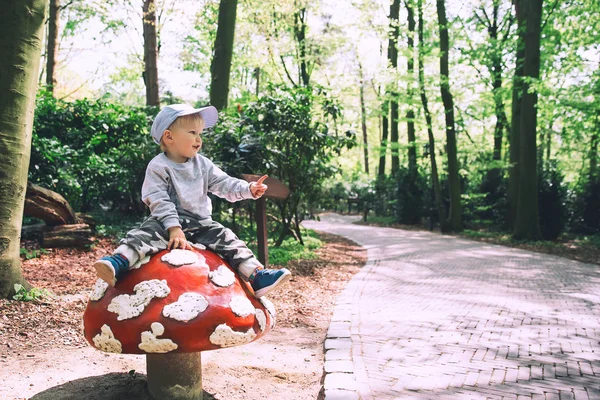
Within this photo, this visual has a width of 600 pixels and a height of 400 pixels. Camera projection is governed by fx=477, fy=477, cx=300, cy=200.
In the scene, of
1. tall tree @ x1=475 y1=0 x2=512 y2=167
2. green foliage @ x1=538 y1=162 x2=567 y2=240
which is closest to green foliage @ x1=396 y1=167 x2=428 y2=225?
tall tree @ x1=475 y1=0 x2=512 y2=167

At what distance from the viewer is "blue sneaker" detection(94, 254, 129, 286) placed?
246 cm

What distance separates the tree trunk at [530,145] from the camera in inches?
555

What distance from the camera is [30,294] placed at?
523 centimetres

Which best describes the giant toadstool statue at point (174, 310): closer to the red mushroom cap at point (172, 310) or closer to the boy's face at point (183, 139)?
the red mushroom cap at point (172, 310)

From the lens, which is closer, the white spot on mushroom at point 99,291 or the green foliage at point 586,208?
the white spot on mushroom at point 99,291

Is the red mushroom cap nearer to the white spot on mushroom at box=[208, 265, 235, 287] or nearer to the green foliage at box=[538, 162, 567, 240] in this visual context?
the white spot on mushroom at box=[208, 265, 235, 287]

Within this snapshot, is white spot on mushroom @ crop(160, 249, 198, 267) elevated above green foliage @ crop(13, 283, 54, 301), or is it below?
above

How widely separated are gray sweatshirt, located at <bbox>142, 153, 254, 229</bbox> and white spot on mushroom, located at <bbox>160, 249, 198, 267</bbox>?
0.55 feet

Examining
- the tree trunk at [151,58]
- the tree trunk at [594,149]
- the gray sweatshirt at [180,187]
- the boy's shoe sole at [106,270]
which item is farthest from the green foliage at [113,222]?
the tree trunk at [594,149]

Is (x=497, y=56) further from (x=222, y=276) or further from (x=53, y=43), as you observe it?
(x=222, y=276)

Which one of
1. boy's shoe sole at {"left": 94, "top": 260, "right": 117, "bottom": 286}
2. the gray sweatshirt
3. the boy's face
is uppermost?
the boy's face

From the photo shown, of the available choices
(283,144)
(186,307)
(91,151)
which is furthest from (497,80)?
(186,307)

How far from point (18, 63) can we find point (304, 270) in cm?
540

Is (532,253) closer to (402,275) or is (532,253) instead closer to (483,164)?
(402,275)
